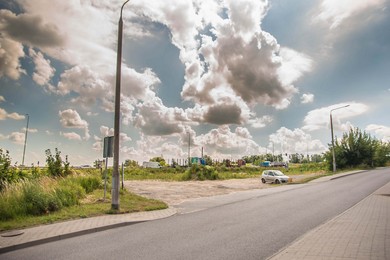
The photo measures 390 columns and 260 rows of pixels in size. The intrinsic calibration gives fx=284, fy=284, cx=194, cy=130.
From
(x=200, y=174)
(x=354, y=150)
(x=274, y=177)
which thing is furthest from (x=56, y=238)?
(x=354, y=150)

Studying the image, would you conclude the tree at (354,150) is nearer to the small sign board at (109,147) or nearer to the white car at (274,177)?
the white car at (274,177)

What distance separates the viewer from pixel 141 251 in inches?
248

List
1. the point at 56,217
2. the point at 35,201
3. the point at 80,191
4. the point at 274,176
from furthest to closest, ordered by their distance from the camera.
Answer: the point at 274,176, the point at 80,191, the point at 35,201, the point at 56,217

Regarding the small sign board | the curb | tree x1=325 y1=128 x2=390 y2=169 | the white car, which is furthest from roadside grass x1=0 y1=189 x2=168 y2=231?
tree x1=325 y1=128 x2=390 y2=169

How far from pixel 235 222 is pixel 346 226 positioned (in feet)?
11.0

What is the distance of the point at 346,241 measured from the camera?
6.72 metres

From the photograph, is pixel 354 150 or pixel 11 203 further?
pixel 354 150

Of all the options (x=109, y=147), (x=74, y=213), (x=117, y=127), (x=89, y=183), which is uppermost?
(x=117, y=127)

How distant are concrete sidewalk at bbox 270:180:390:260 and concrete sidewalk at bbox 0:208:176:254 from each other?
5.30m

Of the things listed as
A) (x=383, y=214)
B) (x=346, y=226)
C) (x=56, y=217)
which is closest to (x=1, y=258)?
(x=56, y=217)

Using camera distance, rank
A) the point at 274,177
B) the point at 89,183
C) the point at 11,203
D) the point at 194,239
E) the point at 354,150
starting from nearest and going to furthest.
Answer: the point at 194,239, the point at 11,203, the point at 89,183, the point at 274,177, the point at 354,150

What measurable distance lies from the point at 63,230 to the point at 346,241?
24.2ft

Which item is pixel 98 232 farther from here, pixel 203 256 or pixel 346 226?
pixel 346 226

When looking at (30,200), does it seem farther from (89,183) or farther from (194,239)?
(89,183)
